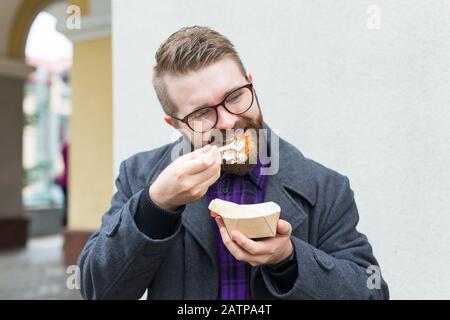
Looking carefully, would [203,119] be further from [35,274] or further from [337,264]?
[35,274]

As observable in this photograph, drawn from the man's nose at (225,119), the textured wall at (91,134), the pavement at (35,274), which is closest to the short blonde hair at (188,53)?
the man's nose at (225,119)

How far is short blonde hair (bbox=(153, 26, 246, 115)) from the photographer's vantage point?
1270 millimetres

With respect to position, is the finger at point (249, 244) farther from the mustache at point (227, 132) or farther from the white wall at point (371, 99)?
the white wall at point (371, 99)

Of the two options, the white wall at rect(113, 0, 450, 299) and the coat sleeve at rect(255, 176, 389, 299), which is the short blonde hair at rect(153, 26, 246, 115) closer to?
the coat sleeve at rect(255, 176, 389, 299)

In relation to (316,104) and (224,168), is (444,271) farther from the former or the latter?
(224,168)

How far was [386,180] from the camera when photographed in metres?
1.98

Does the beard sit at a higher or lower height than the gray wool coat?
higher

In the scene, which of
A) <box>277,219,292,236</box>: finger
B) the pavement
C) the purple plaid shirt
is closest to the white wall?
Answer: the purple plaid shirt

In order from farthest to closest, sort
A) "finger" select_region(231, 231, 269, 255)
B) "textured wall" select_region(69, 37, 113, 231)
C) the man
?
"textured wall" select_region(69, 37, 113, 231) < the man < "finger" select_region(231, 231, 269, 255)

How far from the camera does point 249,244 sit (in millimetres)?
1058

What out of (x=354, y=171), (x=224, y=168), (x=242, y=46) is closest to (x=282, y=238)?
(x=224, y=168)

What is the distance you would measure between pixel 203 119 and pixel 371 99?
967mm

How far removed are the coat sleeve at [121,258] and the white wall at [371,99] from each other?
1.02 meters

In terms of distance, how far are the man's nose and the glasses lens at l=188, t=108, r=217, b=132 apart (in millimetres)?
15
